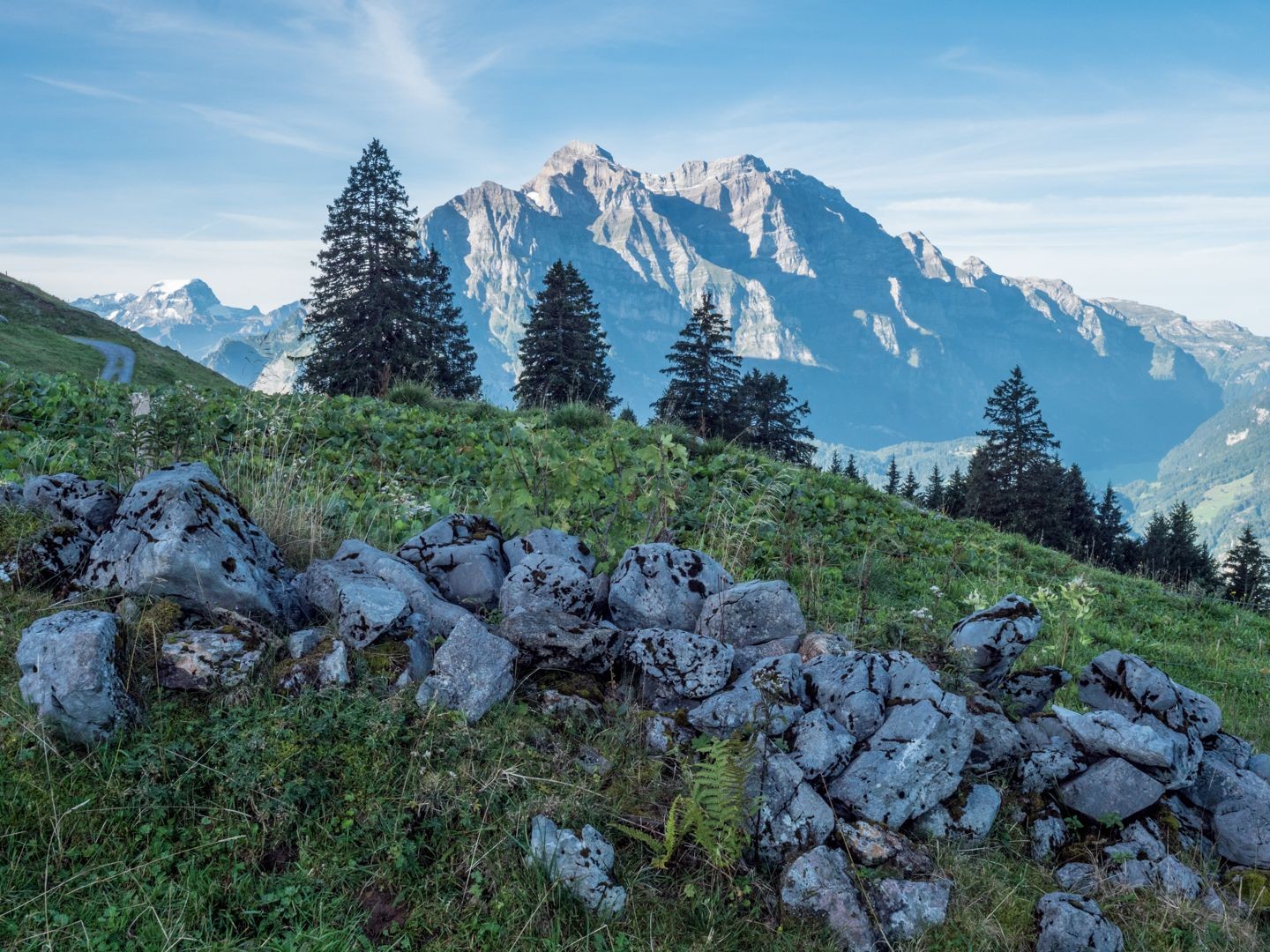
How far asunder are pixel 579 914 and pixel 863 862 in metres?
1.29

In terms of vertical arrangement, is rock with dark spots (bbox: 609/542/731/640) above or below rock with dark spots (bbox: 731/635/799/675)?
above

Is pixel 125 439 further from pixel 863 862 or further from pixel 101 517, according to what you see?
pixel 863 862

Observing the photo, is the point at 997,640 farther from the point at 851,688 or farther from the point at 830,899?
the point at 830,899

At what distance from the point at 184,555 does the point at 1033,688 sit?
16.8ft

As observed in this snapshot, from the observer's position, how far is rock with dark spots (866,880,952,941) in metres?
3.03

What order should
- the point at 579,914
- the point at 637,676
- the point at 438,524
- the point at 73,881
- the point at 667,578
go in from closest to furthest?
the point at 73,881 → the point at 579,914 → the point at 637,676 → the point at 667,578 → the point at 438,524

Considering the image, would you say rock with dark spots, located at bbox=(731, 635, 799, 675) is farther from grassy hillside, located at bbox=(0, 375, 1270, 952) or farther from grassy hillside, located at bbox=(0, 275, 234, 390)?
grassy hillside, located at bbox=(0, 275, 234, 390)

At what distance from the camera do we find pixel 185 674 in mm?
3445

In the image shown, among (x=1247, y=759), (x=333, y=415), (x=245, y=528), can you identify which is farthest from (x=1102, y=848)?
(x=333, y=415)

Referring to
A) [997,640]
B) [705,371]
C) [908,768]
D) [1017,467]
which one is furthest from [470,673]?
[1017,467]

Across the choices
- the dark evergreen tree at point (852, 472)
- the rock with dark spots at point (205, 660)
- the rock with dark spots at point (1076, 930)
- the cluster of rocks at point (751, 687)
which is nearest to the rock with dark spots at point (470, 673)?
the cluster of rocks at point (751, 687)

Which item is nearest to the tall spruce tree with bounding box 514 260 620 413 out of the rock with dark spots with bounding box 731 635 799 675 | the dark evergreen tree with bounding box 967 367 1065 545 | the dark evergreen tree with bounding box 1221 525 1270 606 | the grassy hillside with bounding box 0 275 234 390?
the grassy hillside with bounding box 0 275 234 390

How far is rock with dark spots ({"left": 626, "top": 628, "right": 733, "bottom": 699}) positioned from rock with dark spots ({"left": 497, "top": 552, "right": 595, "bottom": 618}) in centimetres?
61

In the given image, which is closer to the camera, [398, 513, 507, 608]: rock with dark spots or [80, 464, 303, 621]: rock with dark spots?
[80, 464, 303, 621]: rock with dark spots
